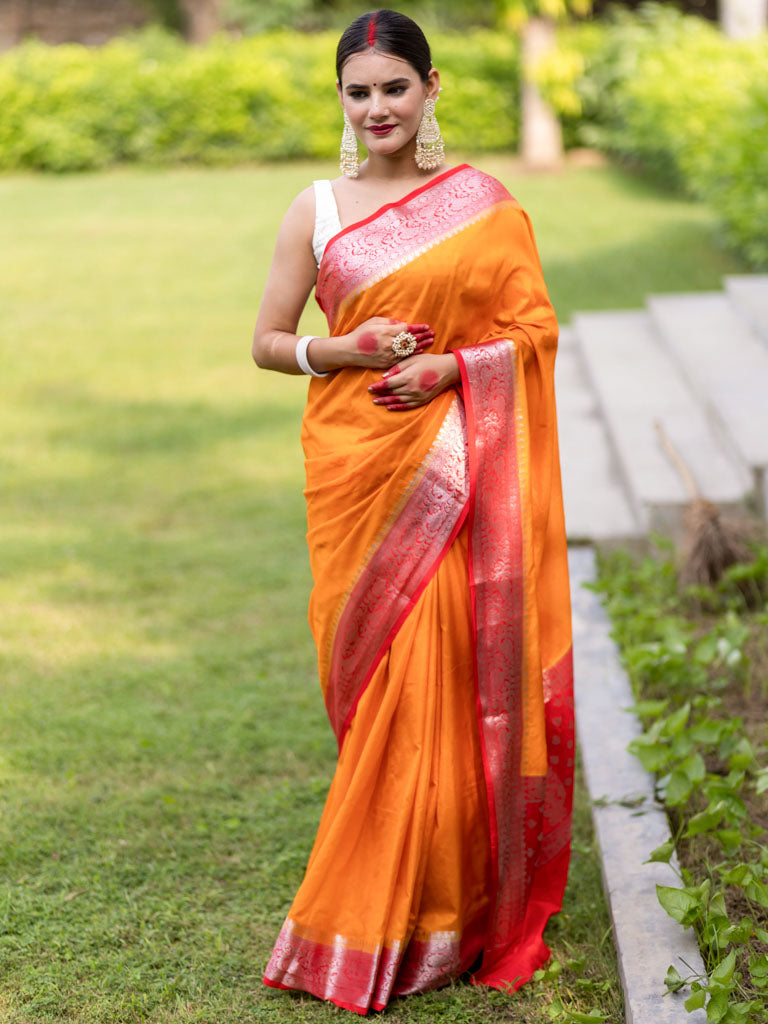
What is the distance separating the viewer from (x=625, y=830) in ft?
9.81

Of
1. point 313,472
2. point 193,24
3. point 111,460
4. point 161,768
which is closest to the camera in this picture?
point 313,472

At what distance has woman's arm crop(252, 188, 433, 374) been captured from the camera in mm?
2363

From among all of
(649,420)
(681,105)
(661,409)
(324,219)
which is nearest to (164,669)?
(324,219)

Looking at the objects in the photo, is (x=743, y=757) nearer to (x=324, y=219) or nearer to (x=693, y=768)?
(x=693, y=768)

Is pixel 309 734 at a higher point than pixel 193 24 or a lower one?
lower

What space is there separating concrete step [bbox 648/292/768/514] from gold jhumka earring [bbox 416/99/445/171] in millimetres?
2497

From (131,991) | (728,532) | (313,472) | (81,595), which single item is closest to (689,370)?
(728,532)

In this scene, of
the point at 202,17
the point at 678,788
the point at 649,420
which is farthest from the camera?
the point at 202,17

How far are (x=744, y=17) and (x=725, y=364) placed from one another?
1068 centimetres

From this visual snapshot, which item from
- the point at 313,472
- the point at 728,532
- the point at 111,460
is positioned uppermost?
the point at 313,472

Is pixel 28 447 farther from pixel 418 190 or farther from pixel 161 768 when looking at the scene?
pixel 418 190

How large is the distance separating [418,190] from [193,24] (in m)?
22.5

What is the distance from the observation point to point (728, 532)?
13.9 ft

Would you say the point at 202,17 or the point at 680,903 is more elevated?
the point at 202,17
